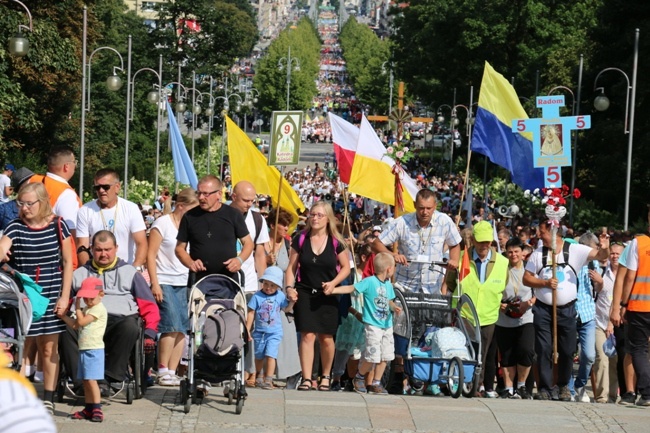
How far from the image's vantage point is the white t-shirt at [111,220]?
1009cm

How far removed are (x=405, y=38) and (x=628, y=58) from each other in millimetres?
40424

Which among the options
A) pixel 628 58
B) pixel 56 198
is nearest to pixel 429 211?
pixel 56 198

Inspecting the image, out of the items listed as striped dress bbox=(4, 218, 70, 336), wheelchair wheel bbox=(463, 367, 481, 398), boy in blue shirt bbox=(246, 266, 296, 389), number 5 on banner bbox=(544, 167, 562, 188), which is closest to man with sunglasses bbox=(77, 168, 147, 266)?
striped dress bbox=(4, 218, 70, 336)

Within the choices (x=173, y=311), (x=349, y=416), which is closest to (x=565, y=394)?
(x=349, y=416)

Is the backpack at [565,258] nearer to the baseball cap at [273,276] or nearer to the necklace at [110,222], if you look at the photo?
the baseball cap at [273,276]

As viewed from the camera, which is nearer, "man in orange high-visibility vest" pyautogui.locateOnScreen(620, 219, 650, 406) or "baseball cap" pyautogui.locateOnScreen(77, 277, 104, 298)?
"baseball cap" pyautogui.locateOnScreen(77, 277, 104, 298)

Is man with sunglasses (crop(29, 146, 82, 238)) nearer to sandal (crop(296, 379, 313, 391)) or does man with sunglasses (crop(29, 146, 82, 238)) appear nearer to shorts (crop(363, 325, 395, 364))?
sandal (crop(296, 379, 313, 391))

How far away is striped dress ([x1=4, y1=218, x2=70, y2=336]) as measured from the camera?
8.95m

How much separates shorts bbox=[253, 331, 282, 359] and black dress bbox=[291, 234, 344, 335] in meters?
0.22

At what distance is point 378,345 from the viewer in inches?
439

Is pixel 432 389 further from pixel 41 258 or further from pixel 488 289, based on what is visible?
pixel 41 258

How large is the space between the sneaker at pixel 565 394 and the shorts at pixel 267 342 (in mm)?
2700

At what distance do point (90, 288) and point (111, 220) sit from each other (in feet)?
4.11

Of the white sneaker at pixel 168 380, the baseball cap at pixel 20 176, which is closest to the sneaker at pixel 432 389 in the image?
the white sneaker at pixel 168 380
